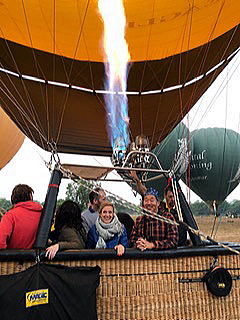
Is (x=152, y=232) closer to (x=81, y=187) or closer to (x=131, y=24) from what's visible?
(x=81, y=187)

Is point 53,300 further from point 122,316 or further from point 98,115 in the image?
point 98,115

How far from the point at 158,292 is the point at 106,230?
16.4 inches

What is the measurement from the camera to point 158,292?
1.71 metres

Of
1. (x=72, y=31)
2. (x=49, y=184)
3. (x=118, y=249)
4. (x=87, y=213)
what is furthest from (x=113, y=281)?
(x=72, y=31)

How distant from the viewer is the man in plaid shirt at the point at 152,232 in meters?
1.76

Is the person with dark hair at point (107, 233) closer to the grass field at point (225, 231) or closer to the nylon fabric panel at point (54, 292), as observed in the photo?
the nylon fabric panel at point (54, 292)

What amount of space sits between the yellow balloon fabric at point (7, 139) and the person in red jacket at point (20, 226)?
18.9 ft

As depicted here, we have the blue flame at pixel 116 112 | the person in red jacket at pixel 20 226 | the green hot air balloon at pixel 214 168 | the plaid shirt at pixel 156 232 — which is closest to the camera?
the person in red jacket at pixel 20 226

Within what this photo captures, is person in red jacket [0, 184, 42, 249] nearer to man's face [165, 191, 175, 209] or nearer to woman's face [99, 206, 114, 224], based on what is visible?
woman's face [99, 206, 114, 224]

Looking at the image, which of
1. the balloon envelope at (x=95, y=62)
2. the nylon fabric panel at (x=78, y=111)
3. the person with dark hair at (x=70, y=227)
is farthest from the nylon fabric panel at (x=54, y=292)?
the nylon fabric panel at (x=78, y=111)

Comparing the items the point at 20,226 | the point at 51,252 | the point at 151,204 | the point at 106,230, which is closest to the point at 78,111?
the point at 151,204

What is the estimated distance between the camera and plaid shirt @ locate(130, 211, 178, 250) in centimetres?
180

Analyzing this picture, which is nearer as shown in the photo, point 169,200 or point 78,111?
point 169,200

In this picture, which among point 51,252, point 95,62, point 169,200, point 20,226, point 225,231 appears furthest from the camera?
point 225,231
